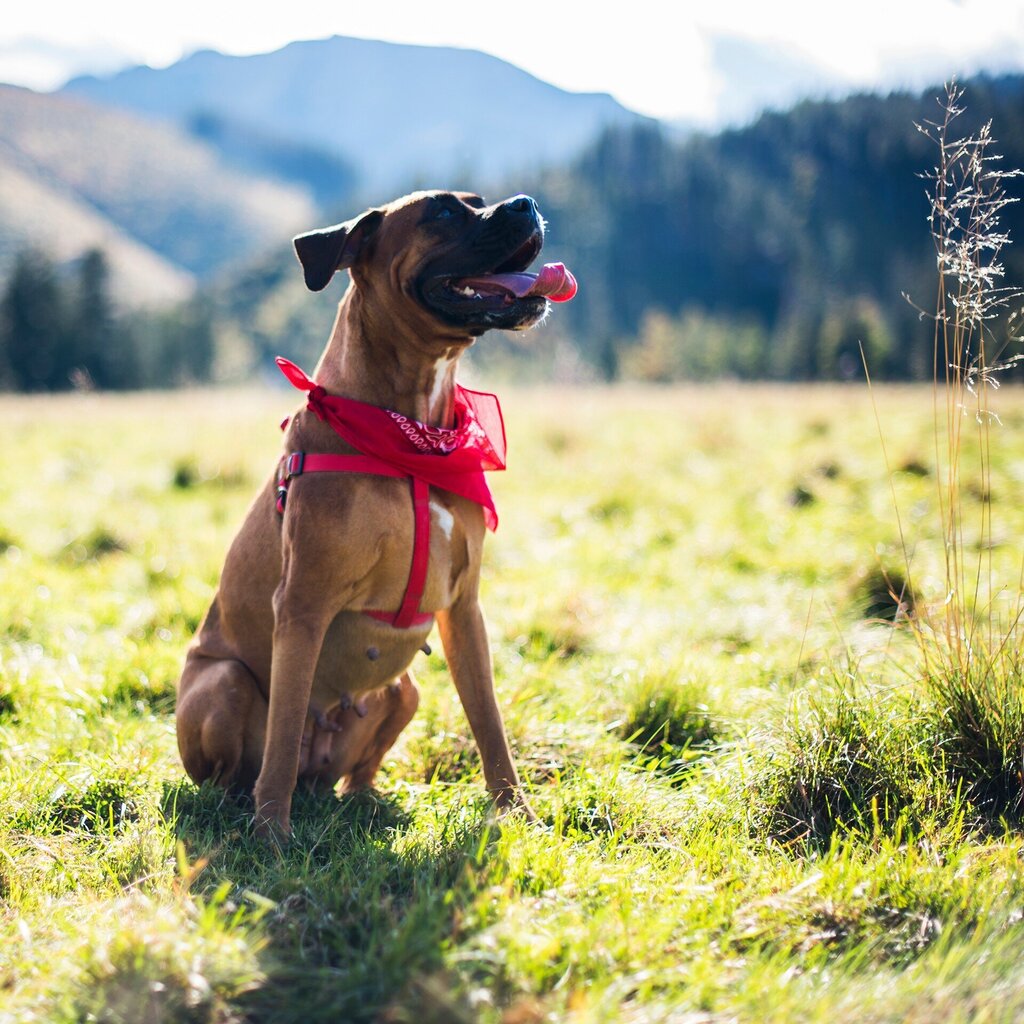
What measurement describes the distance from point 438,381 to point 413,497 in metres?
0.46

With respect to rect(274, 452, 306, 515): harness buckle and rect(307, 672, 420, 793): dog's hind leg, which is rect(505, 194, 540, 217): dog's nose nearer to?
rect(274, 452, 306, 515): harness buckle

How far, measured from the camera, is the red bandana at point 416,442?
2951 mm

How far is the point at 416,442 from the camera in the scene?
3021 mm

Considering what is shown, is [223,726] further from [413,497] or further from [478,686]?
[413,497]

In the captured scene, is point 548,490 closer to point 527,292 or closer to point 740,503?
point 740,503

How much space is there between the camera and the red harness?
9.64 feet

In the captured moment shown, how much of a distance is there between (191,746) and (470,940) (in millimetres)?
1518

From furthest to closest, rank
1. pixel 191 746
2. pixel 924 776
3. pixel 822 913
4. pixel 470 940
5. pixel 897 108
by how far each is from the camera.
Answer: pixel 897 108 → pixel 191 746 → pixel 924 776 → pixel 822 913 → pixel 470 940

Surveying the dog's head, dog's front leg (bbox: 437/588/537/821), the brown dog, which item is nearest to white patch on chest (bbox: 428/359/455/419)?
the brown dog

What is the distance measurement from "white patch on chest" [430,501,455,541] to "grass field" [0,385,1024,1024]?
35.4 inches

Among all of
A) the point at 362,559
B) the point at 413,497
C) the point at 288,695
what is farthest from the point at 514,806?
the point at 413,497

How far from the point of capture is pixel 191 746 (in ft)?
10.5

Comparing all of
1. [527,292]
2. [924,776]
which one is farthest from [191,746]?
[924,776]

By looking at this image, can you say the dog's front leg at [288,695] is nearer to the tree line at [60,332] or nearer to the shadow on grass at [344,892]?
the shadow on grass at [344,892]
